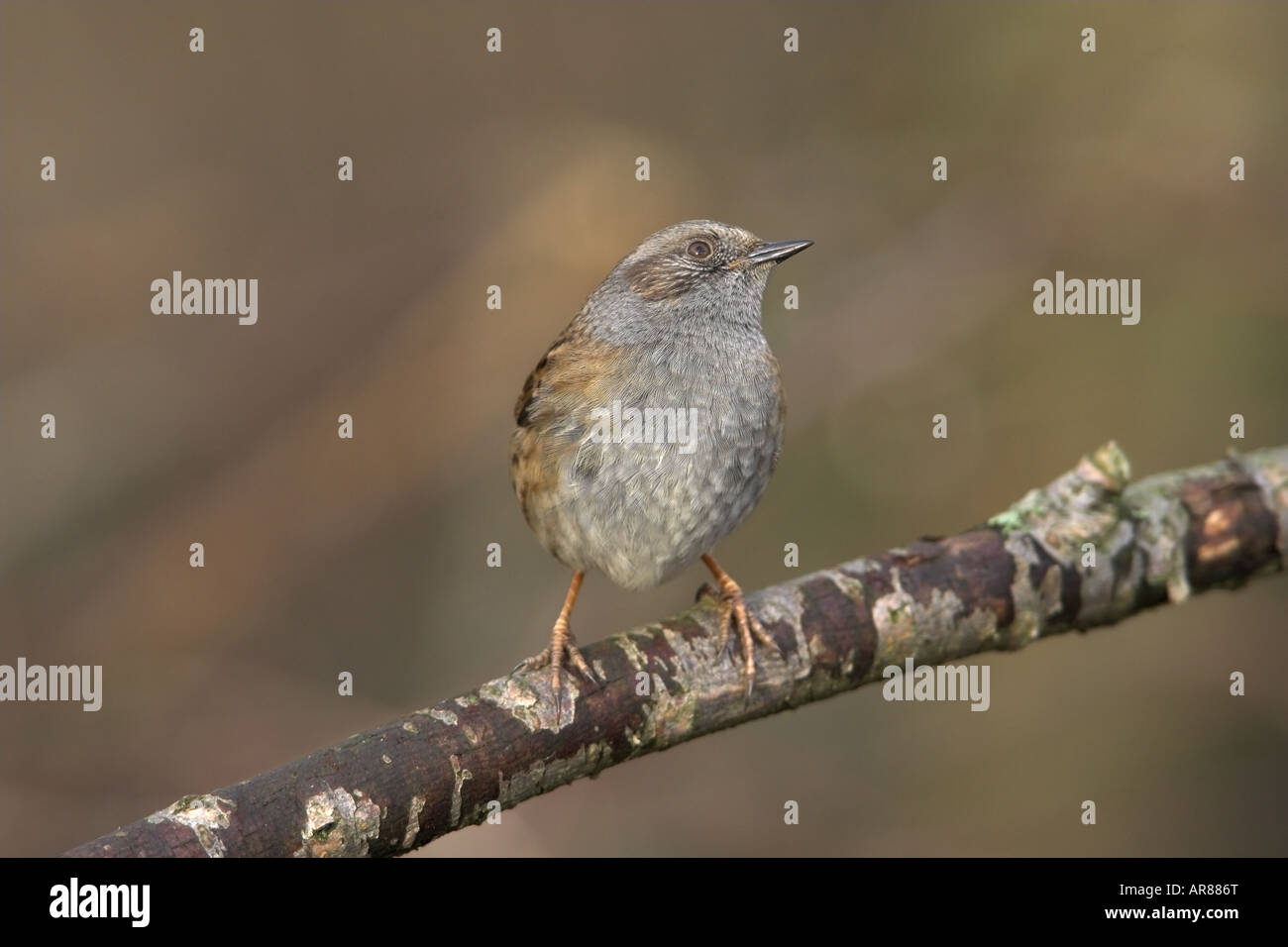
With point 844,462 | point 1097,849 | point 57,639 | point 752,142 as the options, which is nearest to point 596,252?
point 752,142

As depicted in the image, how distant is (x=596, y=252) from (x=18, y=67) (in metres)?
3.77

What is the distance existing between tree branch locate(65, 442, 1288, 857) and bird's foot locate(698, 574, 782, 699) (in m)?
0.04

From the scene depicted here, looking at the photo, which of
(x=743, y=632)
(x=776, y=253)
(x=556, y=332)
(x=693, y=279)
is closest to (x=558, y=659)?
(x=743, y=632)

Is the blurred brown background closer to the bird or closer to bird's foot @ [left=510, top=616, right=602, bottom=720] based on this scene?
the bird

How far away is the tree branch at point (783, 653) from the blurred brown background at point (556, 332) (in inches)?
89.5

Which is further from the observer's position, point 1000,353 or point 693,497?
point 1000,353

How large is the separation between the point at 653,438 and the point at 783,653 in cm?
84

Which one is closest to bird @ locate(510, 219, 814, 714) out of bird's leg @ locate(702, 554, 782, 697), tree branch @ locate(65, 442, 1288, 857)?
bird's leg @ locate(702, 554, 782, 697)

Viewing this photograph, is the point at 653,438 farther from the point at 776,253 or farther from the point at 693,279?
the point at 776,253

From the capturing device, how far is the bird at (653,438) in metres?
4.39

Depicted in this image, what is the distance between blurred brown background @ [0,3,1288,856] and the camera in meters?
7.12

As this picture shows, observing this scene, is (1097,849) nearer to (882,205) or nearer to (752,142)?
(882,205)

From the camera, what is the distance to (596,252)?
7234 millimetres

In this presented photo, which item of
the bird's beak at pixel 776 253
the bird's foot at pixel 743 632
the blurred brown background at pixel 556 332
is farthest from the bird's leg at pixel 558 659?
the blurred brown background at pixel 556 332
